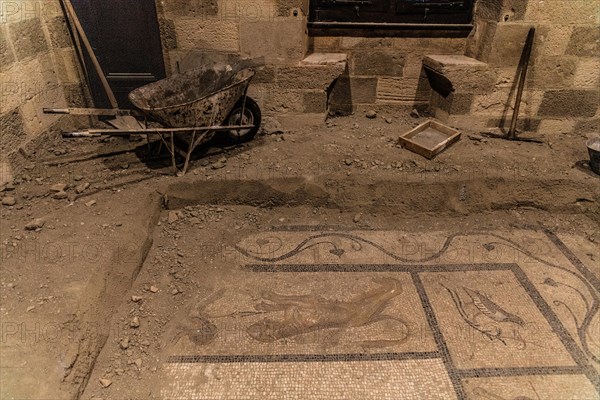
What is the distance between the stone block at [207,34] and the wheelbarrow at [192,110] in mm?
280

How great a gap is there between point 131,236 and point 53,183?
1028 mm

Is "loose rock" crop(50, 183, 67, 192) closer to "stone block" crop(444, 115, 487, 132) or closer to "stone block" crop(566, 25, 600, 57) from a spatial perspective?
"stone block" crop(444, 115, 487, 132)

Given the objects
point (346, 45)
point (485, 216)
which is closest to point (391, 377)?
point (485, 216)

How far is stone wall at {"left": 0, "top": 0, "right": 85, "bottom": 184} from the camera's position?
355 cm

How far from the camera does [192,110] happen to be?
144 inches

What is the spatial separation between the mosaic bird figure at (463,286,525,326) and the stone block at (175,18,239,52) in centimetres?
314

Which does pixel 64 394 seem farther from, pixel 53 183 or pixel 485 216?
pixel 485 216

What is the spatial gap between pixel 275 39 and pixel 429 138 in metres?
1.87

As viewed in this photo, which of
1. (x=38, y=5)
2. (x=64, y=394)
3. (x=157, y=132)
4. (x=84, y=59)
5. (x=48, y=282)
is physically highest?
(x=38, y=5)

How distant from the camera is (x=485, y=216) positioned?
3.98 m

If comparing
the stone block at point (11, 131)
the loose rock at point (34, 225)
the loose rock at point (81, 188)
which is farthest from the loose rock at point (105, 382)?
the stone block at point (11, 131)

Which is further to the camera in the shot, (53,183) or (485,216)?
(485,216)

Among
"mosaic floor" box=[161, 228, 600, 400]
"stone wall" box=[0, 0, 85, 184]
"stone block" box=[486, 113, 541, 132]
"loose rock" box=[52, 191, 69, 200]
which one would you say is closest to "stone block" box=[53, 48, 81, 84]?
"stone wall" box=[0, 0, 85, 184]

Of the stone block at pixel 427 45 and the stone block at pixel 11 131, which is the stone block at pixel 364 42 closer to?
the stone block at pixel 427 45
